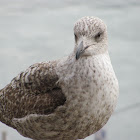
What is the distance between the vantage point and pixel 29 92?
3652mm

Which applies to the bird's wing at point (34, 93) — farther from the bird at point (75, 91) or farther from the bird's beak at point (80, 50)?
the bird's beak at point (80, 50)

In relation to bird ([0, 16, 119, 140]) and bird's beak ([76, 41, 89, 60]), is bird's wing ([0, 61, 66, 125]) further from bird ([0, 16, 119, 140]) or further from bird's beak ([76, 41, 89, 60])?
bird's beak ([76, 41, 89, 60])

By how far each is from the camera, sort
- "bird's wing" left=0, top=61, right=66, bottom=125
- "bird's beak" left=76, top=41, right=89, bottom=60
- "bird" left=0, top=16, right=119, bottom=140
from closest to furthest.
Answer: "bird's beak" left=76, top=41, right=89, bottom=60 < "bird" left=0, top=16, right=119, bottom=140 < "bird's wing" left=0, top=61, right=66, bottom=125

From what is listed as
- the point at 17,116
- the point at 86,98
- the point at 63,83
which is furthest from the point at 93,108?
the point at 17,116

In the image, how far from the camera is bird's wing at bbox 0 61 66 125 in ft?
11.4

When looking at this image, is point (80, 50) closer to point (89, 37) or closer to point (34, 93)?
point (89, 37)

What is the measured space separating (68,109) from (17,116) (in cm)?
59

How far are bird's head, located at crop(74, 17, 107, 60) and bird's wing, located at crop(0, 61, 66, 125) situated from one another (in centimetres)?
40

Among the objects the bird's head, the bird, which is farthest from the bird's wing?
the bird's head

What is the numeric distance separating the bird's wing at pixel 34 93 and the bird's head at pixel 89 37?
402 mm

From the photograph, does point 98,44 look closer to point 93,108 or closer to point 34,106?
point 93,108

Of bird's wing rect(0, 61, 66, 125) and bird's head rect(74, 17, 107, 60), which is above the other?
bird's head rect(74, 17, 107, 60)

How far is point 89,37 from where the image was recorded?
3.21 m

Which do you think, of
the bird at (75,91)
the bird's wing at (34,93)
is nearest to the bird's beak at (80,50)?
the bird at (75,91)
